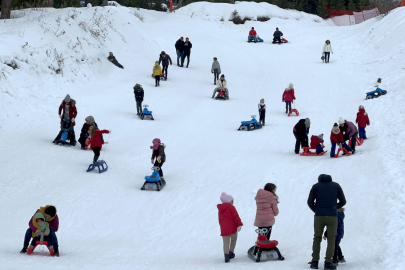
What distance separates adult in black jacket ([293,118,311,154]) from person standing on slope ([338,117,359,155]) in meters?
1.16

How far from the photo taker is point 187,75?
2830 centimetres

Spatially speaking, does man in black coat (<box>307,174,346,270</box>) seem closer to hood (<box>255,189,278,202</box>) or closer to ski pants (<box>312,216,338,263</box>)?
ski pants (<box>312,216,338,263</box>)

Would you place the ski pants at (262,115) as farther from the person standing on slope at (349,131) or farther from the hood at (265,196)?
the hood at (265,196)

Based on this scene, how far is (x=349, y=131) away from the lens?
47.2 feet

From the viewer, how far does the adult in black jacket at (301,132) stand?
15.3 m

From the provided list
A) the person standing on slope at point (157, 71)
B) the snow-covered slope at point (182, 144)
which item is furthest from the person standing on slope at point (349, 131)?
the person standing on slope at point (157, 71)

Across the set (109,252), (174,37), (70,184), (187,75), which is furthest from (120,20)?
(109,252)

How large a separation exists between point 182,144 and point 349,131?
19.2 ft

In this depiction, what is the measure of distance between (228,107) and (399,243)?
15026 mm

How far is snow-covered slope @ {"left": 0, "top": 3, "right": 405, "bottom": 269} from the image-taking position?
9.10 m

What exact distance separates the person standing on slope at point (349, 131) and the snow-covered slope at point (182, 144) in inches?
14.4

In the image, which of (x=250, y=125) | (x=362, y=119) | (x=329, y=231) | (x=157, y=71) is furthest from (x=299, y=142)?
(x=157, y=71)

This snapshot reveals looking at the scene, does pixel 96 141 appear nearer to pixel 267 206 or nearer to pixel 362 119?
pixel 267 206

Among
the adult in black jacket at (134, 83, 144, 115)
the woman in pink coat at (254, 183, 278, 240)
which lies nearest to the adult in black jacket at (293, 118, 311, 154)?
the adult in black jacket at (134, 83, 144, 115)
